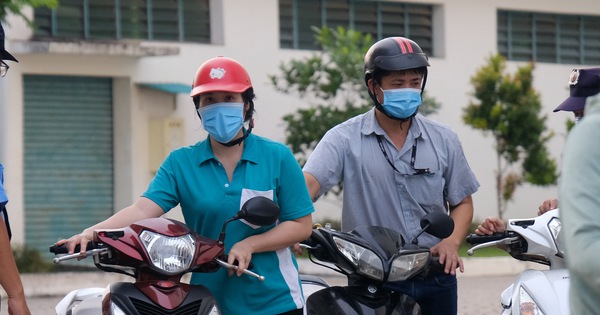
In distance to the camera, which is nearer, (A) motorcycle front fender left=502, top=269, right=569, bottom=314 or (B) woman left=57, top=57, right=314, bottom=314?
(B) woman left=57, top=57, right=314, bottom=314

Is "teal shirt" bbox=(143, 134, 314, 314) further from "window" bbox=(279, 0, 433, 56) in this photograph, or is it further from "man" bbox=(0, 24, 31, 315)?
"window" bbox=(279, 0, 433, 56)

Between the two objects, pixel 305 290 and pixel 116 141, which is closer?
pixel 305 290

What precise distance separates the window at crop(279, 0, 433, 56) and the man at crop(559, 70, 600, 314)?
18.0 m

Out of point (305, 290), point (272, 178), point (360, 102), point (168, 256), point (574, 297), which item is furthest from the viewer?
point (360, 102)

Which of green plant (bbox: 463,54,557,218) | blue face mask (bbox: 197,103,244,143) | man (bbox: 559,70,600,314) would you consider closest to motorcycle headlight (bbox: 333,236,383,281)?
blue face mask (bbox: 197,103,244,143)

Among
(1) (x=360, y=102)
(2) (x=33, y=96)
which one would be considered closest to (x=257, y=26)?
(1) (x=360, y=102)

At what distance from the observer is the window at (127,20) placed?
58.7 feet

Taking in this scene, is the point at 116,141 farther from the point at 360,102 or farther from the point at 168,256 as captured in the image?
the point at 168,256

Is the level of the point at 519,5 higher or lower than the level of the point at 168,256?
higher

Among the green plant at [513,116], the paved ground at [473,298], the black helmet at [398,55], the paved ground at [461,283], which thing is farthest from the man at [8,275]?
the green plant at [513,116]

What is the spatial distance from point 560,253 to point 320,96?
13393 millimetres

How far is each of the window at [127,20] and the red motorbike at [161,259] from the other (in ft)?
45.6

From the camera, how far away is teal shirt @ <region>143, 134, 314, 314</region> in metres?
4.35

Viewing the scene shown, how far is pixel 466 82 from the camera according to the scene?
22.9m
